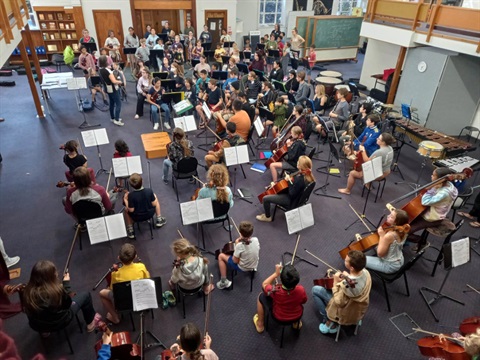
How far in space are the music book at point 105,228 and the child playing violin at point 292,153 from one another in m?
3.44

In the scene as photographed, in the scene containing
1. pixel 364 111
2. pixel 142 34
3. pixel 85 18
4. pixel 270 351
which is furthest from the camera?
pixel 142 34

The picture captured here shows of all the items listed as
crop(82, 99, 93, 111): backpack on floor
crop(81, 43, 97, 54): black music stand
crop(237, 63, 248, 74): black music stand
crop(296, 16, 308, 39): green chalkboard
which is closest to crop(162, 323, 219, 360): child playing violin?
crop(82, 99, 93, 111): backpack on floor

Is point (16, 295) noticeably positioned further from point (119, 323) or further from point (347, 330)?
point (347, 330)

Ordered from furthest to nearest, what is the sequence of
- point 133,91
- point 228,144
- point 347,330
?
1. point 133,91
2. point 228,144
3. point 347,330

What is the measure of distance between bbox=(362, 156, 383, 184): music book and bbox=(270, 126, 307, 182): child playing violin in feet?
4.39

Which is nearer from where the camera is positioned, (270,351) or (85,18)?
(270,351)

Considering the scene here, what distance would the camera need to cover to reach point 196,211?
4.70 meters

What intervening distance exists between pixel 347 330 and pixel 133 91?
1076 cm

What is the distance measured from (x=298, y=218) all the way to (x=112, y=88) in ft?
21.7

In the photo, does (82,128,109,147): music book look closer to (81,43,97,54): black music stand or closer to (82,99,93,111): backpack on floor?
(82,99,93,111): backpack on floor

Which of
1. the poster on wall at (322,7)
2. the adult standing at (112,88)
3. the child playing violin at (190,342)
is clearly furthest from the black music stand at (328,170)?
the poster on wall at (322,7)

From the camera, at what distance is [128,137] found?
8906 mm

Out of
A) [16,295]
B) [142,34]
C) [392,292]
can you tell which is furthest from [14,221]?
[142,34]

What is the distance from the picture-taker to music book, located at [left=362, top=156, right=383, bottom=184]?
18.8 ft
